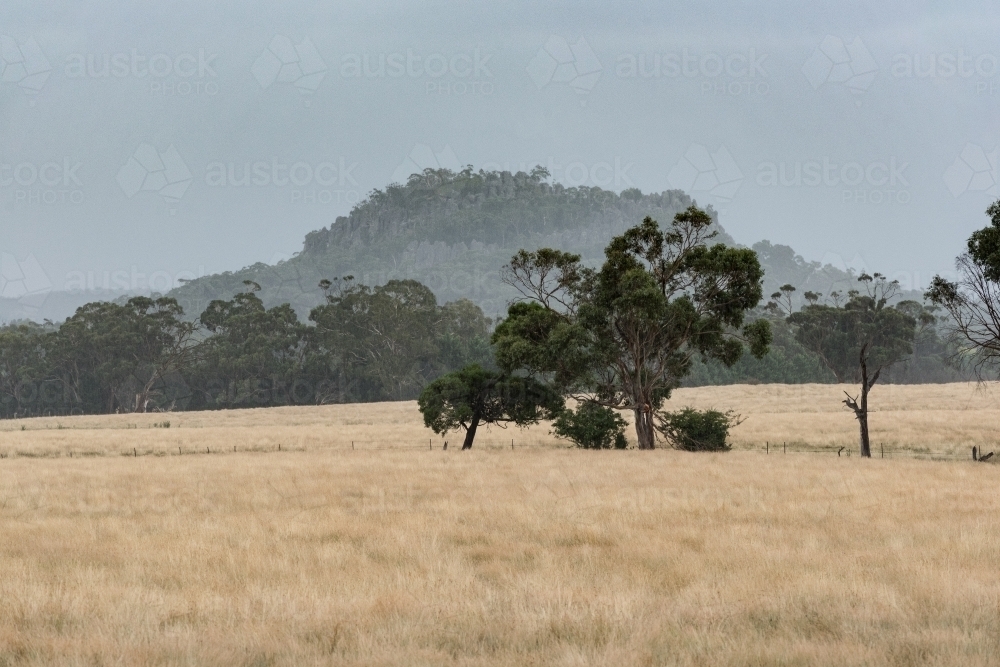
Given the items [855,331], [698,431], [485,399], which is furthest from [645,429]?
[855,331]

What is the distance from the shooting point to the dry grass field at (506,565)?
8977 millimetres

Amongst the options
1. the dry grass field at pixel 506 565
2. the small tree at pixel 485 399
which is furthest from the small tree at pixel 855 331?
the dry grass field at pixel 506 565

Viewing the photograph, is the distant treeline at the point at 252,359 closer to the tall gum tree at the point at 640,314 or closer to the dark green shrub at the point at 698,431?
the dark green shrub at the point at 698,431

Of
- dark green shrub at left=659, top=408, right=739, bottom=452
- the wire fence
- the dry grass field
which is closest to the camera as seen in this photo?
the dry grass field

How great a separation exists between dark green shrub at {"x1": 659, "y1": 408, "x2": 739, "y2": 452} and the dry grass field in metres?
10.6

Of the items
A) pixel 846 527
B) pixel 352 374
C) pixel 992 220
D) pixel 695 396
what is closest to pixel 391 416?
pixel 695 396

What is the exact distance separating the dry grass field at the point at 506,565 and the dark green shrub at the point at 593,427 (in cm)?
1162

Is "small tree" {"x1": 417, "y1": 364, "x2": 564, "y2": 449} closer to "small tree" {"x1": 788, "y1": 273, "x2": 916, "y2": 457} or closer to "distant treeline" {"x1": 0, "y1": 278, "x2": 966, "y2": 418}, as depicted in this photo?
"distant treeline" {"x1": 0, "y1": 278, "x2": 966, "y2": 418}

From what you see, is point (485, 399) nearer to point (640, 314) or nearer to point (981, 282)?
point (640, 314)

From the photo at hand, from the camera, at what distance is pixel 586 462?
34188 mm

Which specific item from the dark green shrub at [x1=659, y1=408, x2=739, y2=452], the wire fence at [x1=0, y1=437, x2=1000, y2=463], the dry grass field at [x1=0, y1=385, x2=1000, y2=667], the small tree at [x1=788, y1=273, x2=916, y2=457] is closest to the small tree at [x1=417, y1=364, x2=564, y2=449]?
the wire fence at [x1=0, y1=437, x2=1000, y2=463]

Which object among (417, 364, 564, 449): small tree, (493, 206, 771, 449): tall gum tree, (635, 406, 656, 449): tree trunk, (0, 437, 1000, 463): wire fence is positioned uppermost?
(493, 206, 771, 449): tall gum tree

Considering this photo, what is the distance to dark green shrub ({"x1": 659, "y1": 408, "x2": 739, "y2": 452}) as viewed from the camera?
43.3 m

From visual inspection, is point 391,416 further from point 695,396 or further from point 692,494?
point 692,494
